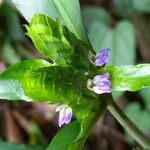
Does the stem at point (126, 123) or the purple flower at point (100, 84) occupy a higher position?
the purple flower at point (100, 84)

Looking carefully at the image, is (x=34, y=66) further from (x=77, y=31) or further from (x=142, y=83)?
(x=142, y=83)

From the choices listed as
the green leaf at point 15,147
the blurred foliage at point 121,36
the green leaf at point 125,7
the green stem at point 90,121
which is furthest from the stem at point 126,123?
the green leaf at point 125,7

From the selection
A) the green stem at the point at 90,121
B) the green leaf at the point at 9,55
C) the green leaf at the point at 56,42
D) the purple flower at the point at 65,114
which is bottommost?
the green leaf at the point at 9,55

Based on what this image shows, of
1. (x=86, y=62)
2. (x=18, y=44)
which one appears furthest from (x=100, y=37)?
(x=86, y=62)

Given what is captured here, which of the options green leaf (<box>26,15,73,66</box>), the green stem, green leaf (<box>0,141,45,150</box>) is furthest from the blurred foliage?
green leaf (<box>26,15,73,66</box>)

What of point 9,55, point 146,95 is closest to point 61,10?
point 146,95

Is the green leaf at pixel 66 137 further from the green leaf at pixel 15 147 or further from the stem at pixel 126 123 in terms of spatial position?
the green leaf at pixel 15 147
